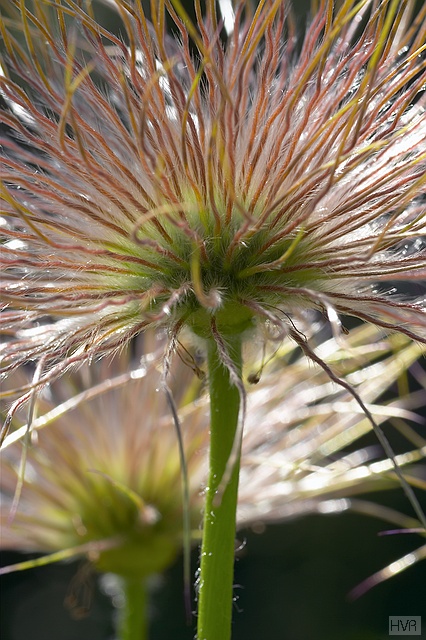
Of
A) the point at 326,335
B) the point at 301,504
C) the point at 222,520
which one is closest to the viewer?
the point at 222,520

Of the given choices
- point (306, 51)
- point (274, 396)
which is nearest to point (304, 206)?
point (306, 51)

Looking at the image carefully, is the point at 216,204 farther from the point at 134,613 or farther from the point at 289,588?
the point at 289,588

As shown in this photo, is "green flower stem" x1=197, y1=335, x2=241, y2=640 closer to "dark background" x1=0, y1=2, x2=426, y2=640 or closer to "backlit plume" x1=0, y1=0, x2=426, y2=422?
"backlit plume" x1=0, y1=0, x2=426, y2=422

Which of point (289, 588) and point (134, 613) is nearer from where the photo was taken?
point (134, 613)

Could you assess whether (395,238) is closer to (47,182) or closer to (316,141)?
(316,141)

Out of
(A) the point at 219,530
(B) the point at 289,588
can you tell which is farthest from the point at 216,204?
(B) the point at 289,588

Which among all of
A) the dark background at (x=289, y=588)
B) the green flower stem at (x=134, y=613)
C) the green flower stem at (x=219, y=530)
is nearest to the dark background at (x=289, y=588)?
the dark background at (x=289, y=588)

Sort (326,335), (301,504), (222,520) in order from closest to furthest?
1. (222,520)
2. (301,504)
3. (326,335)

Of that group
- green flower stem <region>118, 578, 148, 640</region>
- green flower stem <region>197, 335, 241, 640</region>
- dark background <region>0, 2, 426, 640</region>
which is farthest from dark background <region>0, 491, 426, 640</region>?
green flower stem <region>197, 335, 241, 640</region>
